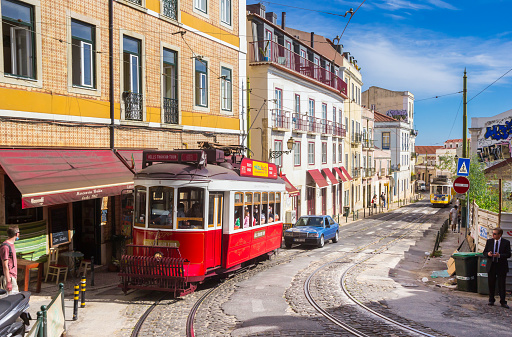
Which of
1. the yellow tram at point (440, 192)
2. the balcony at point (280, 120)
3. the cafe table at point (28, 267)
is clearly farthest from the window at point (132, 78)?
the yellow tram at point (440, 192)

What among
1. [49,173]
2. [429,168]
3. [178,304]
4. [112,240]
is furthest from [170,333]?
[429,168]

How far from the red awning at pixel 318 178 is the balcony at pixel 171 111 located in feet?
57.0

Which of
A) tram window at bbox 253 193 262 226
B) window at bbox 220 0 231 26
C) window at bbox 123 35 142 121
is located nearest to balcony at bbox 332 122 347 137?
window at bbox 220 0 231 26

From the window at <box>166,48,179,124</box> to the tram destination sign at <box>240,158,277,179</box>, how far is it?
16.4 ft

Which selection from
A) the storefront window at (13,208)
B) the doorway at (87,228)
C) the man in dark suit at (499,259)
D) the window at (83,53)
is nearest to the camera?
the man in dark suit at (499,259)

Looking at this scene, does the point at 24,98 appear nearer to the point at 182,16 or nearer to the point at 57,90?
the point at 57,90

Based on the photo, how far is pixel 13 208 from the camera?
40.4ft

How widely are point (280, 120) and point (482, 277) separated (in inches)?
760

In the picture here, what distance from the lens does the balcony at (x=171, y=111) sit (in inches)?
713

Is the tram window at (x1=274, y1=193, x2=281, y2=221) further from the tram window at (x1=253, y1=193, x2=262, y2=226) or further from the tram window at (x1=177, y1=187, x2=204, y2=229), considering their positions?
the tram window at (x1=177, y1=187, x2=204, y2=229)

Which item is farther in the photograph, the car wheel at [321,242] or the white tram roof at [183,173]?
the car wheel at [321,242]

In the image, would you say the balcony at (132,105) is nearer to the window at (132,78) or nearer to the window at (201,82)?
the window at (132,78)

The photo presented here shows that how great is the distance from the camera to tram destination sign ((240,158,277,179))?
1334cm

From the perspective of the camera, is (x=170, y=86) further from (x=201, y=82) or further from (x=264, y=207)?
(x=264, y=207)
